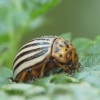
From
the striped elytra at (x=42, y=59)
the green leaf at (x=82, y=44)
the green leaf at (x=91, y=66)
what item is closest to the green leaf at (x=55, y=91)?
the green leaf at (x=91, y=66)

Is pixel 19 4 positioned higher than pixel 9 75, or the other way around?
pixel 19 4

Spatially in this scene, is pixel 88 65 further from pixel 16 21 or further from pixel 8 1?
pixel 8 1

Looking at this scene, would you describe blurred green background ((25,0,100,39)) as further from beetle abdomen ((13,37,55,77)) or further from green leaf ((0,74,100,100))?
green leaf ((0,74,100,100))

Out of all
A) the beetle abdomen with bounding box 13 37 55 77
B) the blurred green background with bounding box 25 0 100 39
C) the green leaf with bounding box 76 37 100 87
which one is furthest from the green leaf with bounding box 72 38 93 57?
the blurred green background with bounding box 25 0 100 39

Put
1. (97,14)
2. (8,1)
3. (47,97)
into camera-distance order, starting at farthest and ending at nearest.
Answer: (97,14) → (8,1) → (47,97)

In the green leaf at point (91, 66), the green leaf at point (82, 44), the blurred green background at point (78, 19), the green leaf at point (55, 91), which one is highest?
the blurred green background at point (78, 19)

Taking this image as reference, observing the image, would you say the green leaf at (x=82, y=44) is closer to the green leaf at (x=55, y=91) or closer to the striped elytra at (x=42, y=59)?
the striped elytra at (x=42, y=59)

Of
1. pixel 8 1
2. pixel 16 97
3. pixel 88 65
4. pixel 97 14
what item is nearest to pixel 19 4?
pixel 8 1
